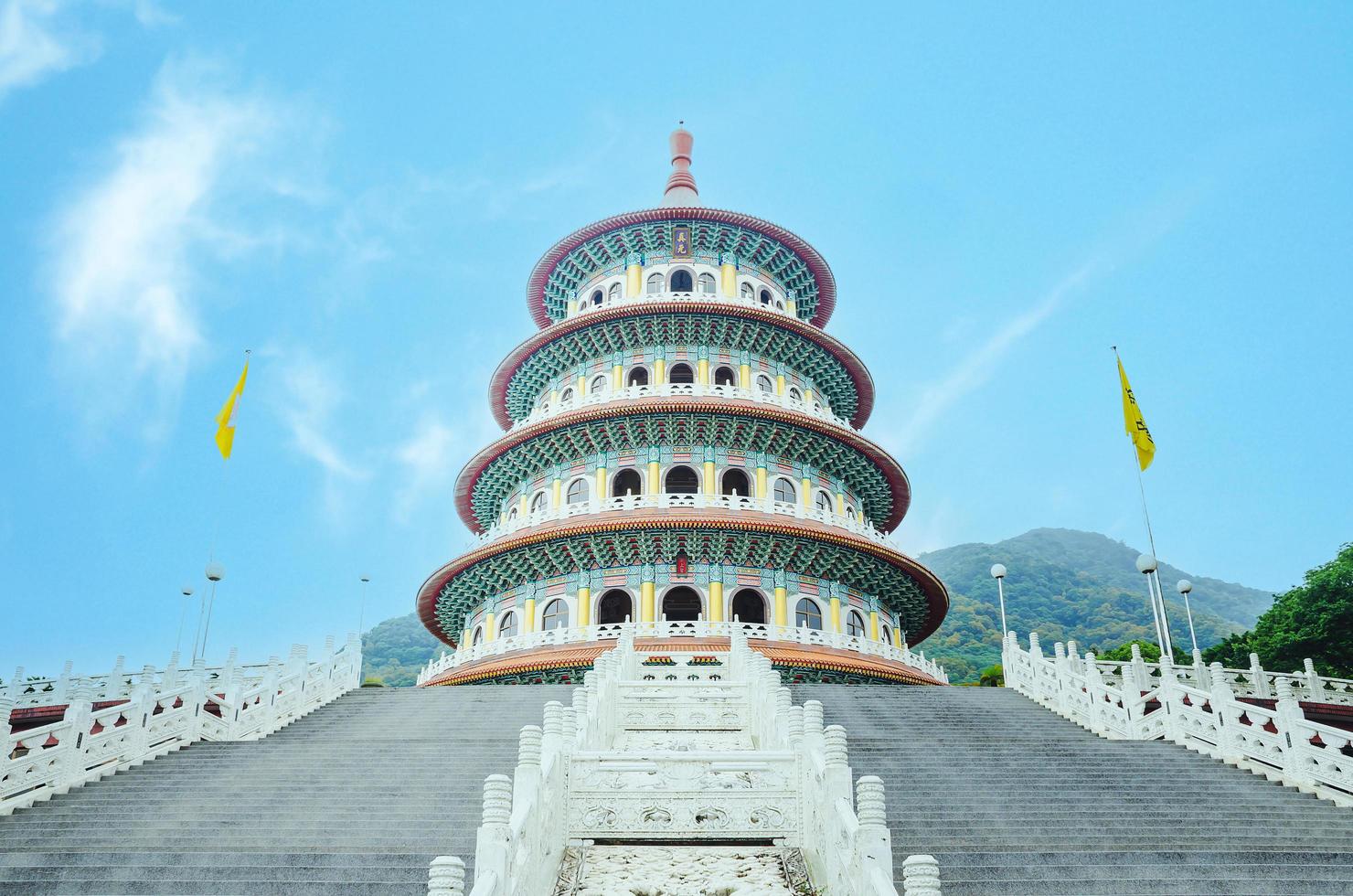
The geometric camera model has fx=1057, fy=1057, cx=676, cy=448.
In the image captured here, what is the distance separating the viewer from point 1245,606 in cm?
10750

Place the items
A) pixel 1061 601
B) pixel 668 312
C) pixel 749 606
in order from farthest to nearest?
pixel 1061 601
pixel 668 312
pixel 749 606

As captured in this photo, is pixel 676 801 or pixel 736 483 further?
pixel 736 483

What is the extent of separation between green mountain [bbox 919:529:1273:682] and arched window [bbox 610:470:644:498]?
33816 millimetres

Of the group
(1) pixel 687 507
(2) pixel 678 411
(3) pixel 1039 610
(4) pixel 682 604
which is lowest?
(4) pixel 682 604

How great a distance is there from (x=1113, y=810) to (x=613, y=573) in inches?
669

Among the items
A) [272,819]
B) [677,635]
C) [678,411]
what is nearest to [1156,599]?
[677,635]

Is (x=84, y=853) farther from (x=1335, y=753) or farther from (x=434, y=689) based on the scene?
(x=1335, y=753)

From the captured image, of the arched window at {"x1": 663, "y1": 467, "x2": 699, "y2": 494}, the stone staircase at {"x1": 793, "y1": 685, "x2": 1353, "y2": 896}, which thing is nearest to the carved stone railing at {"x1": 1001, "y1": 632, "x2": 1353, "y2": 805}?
the stone staircase at {"x1": 793, "y1": 685, "x2": 1353, "y2": 896}

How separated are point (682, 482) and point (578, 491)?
10.1 ft

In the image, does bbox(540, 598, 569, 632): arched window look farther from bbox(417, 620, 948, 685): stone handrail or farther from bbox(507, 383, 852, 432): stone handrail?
bbox(507, 383, 852, 432): stone handrail

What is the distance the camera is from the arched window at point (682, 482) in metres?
30.9

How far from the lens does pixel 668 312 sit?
105 ft

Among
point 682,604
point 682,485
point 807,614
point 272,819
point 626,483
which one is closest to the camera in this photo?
point 272,819

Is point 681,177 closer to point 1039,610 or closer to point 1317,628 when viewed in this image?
point 1317,628
